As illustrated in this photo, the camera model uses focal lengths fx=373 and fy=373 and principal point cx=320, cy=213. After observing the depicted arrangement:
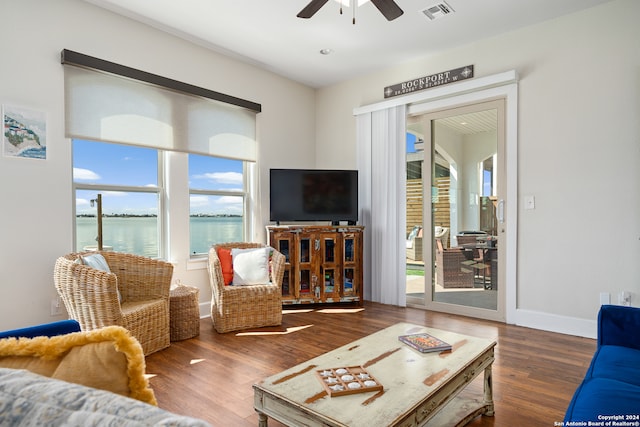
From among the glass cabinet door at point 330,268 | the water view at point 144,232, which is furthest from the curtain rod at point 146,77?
the glass cabinet door at point 330,268

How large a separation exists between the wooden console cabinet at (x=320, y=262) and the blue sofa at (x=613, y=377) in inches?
110

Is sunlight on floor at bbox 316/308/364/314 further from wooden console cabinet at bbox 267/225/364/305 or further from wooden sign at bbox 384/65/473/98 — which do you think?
wooden sign at bbox 384/65/473/98

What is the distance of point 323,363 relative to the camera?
1.75 meters

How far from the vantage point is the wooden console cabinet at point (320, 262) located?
4.40 meters

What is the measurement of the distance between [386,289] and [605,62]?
313cm

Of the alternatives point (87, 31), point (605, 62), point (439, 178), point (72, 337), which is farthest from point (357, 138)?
point (72, 337)

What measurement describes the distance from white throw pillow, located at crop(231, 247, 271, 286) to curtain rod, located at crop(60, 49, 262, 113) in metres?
1.72

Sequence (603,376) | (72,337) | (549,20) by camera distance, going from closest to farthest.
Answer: (72,337)
(603,376)
(549,20)

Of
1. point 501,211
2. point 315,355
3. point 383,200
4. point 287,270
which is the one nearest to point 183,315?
point 315,355

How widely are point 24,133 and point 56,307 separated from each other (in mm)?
1393

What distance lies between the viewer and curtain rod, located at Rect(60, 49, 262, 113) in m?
3.07

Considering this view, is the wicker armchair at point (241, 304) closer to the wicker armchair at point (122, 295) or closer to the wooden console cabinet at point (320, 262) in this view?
the wicker armchair at point (122, 295)

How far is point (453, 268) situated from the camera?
13.8ft

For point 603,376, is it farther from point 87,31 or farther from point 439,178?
point 87,31
